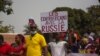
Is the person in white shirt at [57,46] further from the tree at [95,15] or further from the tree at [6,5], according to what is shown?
the tree at [95,15]

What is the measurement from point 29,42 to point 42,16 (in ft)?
9.19

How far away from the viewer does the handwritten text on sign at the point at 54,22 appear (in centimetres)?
1523

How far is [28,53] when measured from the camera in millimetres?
13031

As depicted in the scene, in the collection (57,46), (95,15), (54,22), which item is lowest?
(57,46)

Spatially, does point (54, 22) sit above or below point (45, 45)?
above

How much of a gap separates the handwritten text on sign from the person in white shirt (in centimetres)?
61

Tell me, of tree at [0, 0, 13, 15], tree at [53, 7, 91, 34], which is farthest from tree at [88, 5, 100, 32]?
tree at [0, 0, 13, 15]

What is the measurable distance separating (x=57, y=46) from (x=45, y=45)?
1.69m

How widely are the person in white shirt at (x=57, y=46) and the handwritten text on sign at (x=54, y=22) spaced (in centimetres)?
61

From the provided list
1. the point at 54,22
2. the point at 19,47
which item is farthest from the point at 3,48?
the point at 54,22

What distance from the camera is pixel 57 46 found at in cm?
1458

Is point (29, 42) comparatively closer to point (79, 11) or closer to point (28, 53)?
point (28, 53)

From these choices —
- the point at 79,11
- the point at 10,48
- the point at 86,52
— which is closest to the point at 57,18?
the point at 86,52

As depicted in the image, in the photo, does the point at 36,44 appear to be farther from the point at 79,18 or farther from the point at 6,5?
the point at 79,18
